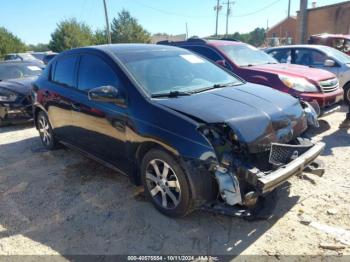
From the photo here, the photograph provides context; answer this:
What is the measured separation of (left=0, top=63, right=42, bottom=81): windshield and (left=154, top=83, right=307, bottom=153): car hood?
22.8ft

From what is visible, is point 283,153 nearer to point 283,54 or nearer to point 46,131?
point 46,131

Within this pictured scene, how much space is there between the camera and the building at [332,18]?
94.2 feet

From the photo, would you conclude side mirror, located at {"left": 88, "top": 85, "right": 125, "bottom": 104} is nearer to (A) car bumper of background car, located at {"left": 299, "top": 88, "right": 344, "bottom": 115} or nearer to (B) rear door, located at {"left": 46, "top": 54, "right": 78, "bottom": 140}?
(B) rear door, located at {"left": 46, "top": 54, "right": 78, "bottom": 140}

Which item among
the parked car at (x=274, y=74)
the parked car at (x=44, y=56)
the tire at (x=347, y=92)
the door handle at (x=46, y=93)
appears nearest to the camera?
the door handle at (x=46, y=93)

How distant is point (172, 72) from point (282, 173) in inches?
69.7

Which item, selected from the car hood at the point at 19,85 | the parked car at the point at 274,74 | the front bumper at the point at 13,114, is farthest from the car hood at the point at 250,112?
the car hood at the point at 19,85

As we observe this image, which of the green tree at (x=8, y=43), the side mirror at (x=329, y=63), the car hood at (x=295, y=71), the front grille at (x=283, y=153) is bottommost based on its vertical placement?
the front grille at (x=283, y=153)

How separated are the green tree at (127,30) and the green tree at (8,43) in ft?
Answer: 39.1

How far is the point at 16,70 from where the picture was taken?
902 centimetres

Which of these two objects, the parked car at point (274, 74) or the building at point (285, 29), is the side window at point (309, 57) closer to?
the parked car at point (274, 74)

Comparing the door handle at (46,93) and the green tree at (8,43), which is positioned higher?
the green tree at (8,43)

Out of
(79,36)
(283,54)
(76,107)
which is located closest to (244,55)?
(283,54)

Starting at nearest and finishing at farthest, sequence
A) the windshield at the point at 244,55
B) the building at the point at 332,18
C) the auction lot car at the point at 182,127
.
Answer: the auction lot car at the point at 182,127 → the windshield at the point at 244,55 → the building at the point at 332,18

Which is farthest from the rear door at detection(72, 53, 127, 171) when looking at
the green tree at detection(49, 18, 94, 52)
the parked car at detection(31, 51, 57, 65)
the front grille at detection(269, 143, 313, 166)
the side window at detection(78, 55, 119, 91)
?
the green tree at detection(49, 18, 94, 52)
